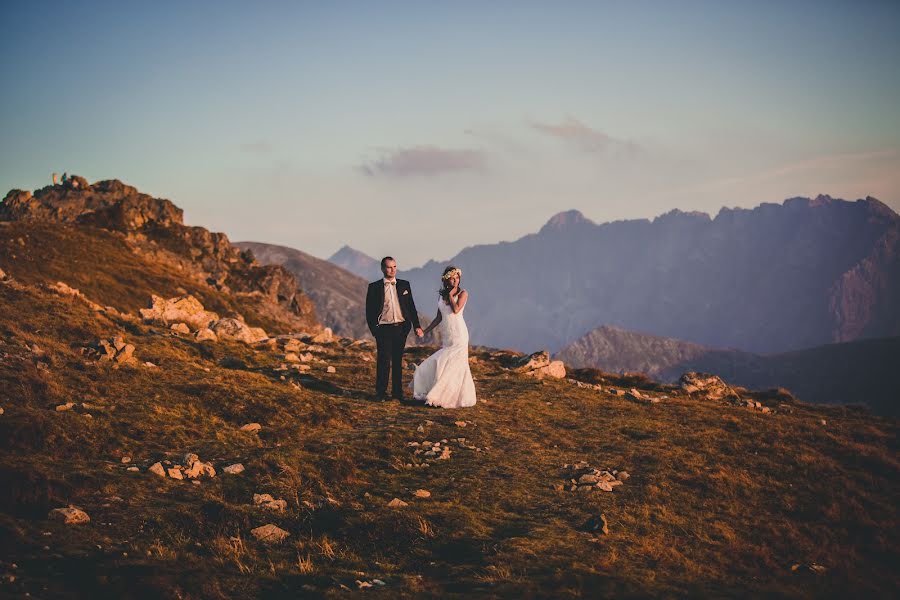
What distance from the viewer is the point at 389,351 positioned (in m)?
17.0

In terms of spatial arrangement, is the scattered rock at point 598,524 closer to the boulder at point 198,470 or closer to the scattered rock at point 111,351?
the boulder at point 198,470

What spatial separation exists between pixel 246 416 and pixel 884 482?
15.1 metres

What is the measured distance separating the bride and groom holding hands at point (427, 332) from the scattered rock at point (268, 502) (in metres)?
7.27

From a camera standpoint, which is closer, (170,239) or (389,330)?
(389,330)

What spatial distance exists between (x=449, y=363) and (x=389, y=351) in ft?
6.00

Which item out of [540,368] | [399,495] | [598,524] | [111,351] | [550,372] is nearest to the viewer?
[598,524]

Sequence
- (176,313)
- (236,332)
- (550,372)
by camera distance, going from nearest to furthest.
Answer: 1. (550,372)
2. (236,332)
3. (176,313)

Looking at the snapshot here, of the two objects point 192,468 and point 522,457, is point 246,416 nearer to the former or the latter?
point 192,468

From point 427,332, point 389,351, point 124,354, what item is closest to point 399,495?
point 427,332

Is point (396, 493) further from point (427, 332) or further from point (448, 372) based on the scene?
point (448, 372)

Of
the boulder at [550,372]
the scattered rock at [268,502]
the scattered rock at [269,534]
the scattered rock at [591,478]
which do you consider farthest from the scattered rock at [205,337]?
the scattered rock at [591,478]

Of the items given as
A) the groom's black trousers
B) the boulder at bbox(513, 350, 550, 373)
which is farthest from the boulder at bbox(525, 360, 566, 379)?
the groom's black trousers

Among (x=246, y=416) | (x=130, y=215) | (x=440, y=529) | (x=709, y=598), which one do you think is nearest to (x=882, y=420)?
(x=709, y=598)

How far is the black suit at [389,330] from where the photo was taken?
54.4 ft
